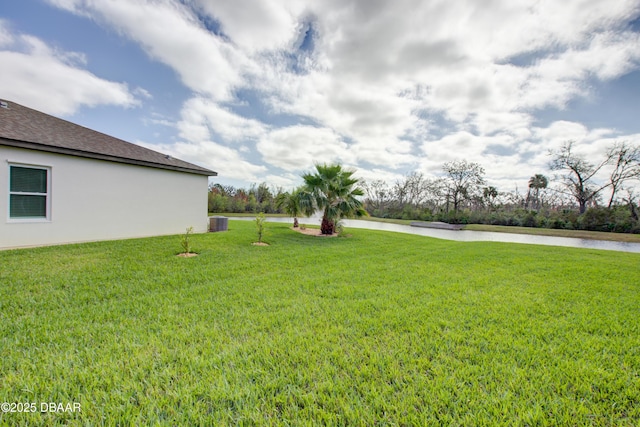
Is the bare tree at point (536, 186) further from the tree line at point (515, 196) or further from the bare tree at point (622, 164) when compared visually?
the bare tree at point (622, 164)

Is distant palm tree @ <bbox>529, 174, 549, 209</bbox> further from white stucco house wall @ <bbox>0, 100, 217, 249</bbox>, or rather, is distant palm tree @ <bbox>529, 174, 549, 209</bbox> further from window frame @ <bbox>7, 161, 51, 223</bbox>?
window frame @ <bbox>7, 161, 51, 223</bbox>

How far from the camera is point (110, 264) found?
5000mm

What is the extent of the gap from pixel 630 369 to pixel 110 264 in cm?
759

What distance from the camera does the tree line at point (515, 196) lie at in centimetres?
1895

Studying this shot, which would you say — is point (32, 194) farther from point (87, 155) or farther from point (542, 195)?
point (542, 195)

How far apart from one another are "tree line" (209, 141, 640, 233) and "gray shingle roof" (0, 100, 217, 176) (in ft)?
19.2

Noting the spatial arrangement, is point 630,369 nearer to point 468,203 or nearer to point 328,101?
point 328,101

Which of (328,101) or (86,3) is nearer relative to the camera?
(86,3)

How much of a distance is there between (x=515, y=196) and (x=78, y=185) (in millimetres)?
40904

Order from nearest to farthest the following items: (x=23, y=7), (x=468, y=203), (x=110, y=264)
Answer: (x=110, y=264)
(x=23, y=7)
(x=468, y=203)

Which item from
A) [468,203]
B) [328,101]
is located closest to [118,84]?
[328,101]

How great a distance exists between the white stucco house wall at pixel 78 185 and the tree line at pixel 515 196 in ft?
17.6

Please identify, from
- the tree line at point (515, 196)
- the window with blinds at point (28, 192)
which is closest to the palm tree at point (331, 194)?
the tree line at point (515, 196)

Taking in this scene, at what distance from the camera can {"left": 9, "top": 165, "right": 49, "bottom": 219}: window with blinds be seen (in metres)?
6.29
